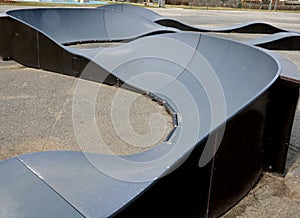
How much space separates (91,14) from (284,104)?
28.1 ft

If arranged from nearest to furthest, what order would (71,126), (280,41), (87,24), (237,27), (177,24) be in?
(71,126)
(280,41)
(87,24)
(237,27)
(177,24)

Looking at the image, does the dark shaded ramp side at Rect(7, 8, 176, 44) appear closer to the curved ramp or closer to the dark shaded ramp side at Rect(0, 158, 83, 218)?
the curved ramp

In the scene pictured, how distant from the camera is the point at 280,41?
365 inches

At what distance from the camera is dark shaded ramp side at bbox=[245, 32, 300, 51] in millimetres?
8328

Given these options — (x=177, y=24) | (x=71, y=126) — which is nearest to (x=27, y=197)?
(x=71, y=126)

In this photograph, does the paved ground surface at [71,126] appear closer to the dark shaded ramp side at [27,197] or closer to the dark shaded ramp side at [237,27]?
the dark shaded ramp side at [27,197]

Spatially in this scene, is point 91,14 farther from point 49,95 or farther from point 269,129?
point 269,129

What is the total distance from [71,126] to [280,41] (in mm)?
7226

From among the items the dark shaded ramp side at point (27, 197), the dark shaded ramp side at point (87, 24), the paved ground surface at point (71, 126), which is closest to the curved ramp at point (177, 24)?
the dark shaded ramp side at point (87, 24)

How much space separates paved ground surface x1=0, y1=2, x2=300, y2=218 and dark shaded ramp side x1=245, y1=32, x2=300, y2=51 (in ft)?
13.4

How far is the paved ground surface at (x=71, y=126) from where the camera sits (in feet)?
8.90

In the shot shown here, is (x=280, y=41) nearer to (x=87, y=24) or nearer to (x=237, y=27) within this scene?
(x=237, y=27)

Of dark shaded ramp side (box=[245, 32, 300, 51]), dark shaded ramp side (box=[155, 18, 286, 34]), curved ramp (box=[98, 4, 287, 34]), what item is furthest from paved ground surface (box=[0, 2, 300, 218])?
dark shaded ramp side (box=[155, 18, 286, 34])

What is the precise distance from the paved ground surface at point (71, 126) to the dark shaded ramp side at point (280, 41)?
13.4ft
